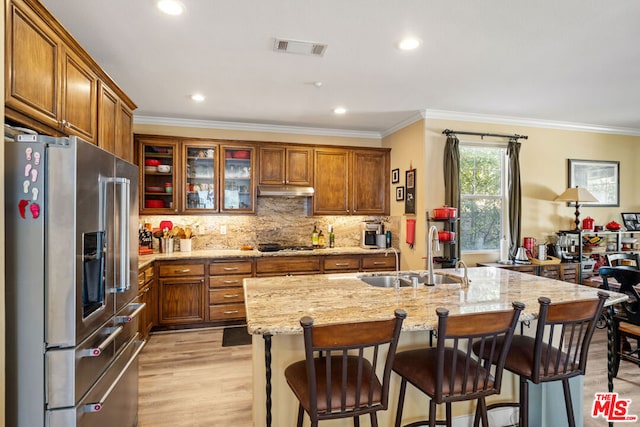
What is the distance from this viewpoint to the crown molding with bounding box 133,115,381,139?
4695mm

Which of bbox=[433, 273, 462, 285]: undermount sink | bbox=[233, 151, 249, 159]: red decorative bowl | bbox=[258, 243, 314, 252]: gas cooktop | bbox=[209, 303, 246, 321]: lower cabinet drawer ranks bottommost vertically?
bbox=[209, 303, 246, 321]: lower cabinet drawer

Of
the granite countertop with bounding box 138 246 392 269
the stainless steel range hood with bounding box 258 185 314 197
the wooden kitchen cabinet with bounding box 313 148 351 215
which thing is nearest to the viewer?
the granite countertop with bounding box 138 246 392 269

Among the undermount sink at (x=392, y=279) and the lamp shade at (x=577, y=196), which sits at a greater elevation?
the lamp shade at (x=577, y=196)

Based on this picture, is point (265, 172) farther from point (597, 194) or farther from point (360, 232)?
point (597, 194)

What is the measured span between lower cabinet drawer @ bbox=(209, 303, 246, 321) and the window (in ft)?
9.88

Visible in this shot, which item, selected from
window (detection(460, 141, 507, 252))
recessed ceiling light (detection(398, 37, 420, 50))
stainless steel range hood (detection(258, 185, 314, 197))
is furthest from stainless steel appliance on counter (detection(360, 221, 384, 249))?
recessed ceiling light (detection(398, 37, 420, 50))

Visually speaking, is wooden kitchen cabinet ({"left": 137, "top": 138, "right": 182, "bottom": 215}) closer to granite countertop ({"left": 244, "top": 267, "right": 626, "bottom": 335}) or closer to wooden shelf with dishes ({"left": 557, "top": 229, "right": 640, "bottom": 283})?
granite countertop ({"left": 244, "top": 267, "right": 626, "bottom": 335})

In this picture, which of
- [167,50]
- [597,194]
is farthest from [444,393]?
[597,194]

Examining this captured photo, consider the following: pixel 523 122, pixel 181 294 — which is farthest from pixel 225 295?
pixel 523 122

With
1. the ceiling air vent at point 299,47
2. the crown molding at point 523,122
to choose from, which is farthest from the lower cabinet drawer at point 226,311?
the crown molding at point 523,122

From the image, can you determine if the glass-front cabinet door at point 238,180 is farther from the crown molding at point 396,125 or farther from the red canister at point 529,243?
the red canister at point 529,243

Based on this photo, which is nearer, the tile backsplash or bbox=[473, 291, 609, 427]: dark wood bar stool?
bbox=[473, 291, 609, 427]: dark wood bar stool

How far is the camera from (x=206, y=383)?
9.73 ft

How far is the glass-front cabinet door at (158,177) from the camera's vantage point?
4.52m
